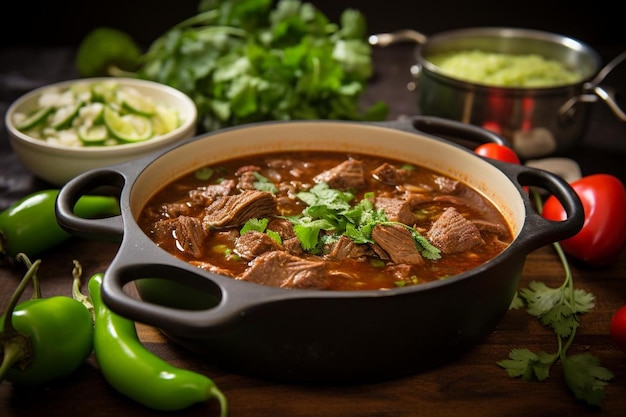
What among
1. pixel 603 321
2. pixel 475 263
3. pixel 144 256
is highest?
pixel 144 256

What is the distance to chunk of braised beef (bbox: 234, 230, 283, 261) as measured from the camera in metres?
3.13

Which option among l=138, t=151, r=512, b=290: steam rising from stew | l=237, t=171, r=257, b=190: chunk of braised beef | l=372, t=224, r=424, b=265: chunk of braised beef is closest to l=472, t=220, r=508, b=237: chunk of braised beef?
l=138, t=151, r=512, b=290: steam rising from stew

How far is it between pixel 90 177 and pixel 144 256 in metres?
0.78

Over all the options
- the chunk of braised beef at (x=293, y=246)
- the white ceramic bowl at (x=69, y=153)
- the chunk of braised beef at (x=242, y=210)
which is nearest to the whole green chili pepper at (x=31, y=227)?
the white ceramic bowl at (x=69, y=153)

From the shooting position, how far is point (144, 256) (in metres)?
2.67

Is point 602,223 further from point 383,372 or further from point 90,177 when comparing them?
point 90,177

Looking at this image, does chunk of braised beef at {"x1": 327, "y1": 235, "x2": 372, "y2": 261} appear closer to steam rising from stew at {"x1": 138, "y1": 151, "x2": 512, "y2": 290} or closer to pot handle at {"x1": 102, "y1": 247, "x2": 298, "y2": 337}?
steam rising from stew at {"x1": 138, "y1": 151, "x2": 512, "y2": 290}

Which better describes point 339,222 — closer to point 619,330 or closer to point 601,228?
point 619,330

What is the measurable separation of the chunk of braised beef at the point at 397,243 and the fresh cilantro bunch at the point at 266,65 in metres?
1.99

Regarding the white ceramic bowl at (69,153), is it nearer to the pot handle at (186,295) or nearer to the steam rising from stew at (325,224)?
the steam rising from stew at (325,224)

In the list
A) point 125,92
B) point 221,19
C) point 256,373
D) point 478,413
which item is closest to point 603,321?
point 478,413

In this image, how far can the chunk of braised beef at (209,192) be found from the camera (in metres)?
3.64

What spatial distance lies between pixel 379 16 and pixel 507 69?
2.11 meters

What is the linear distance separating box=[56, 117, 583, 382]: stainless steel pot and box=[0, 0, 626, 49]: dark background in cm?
424
